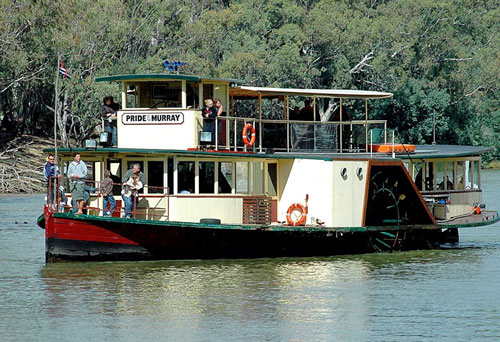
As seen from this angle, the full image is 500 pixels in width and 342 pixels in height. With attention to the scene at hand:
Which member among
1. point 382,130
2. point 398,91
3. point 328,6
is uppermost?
point 328,6

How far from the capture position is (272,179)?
976 inches

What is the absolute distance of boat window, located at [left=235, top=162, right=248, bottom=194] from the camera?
24031 millimetres

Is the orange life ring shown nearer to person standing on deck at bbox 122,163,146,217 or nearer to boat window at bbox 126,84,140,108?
person standing on deck at bbox 122,163,146,217

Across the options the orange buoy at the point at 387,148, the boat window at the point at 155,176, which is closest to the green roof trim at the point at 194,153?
the boat window at the point at 155,176

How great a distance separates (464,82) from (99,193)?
57.4 m

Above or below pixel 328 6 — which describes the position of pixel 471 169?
below

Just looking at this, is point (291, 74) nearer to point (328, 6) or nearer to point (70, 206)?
point (328, 6)

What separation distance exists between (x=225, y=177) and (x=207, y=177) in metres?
0.51

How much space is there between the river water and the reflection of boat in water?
1.64 feet

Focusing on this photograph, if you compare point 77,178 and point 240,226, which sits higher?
point 77,178

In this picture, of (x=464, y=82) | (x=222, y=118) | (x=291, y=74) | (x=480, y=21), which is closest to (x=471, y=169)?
(x=222, y=118)

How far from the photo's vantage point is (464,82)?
76938 millimetres

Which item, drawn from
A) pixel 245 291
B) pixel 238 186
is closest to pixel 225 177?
pixel 238 186

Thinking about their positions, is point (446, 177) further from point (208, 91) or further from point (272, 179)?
point (208, 91)
